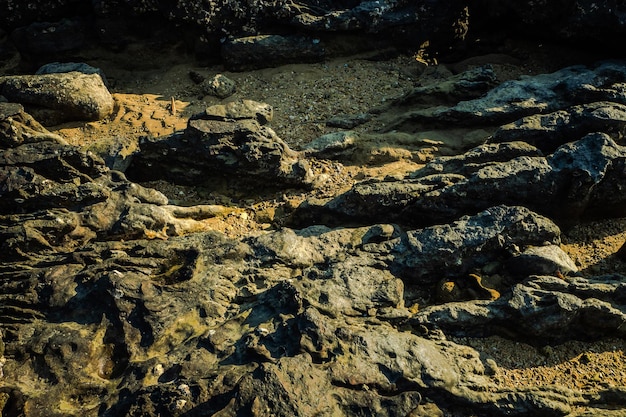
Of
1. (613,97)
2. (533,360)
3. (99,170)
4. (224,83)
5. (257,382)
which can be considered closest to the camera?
(257,382)

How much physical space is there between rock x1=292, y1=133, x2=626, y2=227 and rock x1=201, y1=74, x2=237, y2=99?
4915mm

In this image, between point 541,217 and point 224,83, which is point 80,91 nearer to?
point 224,83

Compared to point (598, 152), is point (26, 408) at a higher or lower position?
lower

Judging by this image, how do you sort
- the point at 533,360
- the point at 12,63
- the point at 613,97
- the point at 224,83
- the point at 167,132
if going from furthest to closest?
1. the point at 12,63
2. the point at 224,83
3. the point at 167,132
4. the point at 613,97
5. the point at 533,360

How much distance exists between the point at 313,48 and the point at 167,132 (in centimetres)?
405

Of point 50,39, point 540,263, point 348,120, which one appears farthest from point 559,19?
point 50,39

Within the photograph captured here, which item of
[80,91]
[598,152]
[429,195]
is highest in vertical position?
[598,152]

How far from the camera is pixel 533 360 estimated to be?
7.02m

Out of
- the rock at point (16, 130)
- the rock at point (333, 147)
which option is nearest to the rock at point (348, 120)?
the rock at point (333, 147)

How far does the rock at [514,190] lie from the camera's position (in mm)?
8430

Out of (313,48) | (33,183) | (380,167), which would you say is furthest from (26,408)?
(313,48)

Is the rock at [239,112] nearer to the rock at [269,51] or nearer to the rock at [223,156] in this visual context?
the rock at [223,156]

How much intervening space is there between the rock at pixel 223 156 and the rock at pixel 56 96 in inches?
90.5

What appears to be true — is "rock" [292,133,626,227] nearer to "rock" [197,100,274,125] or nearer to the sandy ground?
the sandy ground
